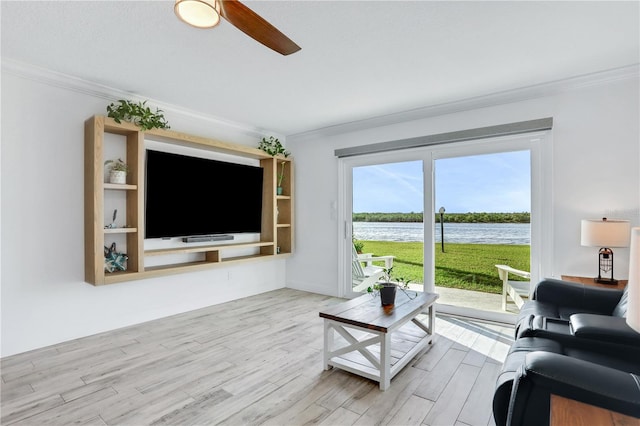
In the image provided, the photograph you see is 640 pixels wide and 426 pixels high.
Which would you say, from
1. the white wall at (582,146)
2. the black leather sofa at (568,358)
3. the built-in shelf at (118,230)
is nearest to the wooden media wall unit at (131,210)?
the built-in shelf at (118,230)

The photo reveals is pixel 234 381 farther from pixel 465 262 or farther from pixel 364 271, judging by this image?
pixel 465 262

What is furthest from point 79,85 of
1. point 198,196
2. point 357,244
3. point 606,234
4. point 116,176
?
point 606,234

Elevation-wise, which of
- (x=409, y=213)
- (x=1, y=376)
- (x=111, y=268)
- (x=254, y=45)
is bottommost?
(x=1, y=376)

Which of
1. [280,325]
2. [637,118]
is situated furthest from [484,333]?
[637,118]

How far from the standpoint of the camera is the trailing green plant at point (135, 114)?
3.26 m

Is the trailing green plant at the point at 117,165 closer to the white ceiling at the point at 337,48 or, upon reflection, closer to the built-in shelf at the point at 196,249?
the white ceiling at the point at 337,48

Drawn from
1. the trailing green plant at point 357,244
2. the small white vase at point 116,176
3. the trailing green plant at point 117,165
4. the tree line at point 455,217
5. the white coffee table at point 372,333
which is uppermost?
the trailing green plant at point 117,165

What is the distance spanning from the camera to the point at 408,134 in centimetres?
423

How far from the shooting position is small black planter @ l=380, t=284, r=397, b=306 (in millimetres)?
2740

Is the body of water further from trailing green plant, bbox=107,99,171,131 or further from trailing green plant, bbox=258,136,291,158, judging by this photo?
trailing green plant, bbox=107,99,171,131

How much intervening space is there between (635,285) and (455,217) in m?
3.25

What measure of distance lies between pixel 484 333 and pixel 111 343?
365 cm

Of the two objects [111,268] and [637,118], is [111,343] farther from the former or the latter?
[637,118]

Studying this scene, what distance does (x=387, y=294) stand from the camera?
274cm
